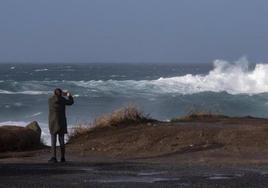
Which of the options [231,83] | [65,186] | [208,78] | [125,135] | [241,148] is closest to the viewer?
[65,186]

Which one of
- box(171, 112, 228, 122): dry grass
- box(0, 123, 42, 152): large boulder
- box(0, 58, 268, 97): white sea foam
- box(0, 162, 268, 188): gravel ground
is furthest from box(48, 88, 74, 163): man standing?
box(0, 58, 268, 97): white sea foam

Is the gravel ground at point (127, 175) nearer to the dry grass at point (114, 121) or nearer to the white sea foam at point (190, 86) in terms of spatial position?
the dry grass at point (114, 121)

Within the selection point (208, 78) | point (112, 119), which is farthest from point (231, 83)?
point (112, 119)

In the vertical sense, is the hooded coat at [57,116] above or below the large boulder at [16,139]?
above

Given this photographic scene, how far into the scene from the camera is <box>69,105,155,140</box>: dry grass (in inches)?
936

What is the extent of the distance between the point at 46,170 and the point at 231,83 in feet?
162

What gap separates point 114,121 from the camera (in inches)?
942

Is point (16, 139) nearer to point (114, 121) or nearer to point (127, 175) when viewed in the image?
point (114, 121)

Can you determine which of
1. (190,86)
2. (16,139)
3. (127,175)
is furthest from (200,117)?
(190,86)

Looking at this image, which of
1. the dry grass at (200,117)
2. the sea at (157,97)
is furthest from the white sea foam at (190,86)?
the dry grass at (200,117)

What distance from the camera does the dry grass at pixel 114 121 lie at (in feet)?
78.0

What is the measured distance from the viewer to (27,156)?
2020cm

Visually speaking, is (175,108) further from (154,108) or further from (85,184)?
(85,184)

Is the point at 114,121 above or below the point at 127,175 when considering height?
above
